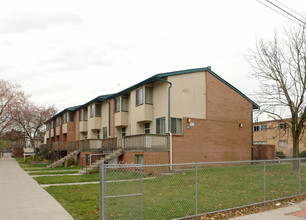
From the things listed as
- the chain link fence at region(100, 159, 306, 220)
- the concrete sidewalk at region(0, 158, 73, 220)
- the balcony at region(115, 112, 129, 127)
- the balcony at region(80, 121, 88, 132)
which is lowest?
the concrete sidewalk at region(0, 158, 73, 220)

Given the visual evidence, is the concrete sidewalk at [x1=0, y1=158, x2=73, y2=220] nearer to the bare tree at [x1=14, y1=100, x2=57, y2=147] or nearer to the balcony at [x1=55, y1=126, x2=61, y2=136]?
the balcony at [x1=55, y1=126, x2=61, y2=136]

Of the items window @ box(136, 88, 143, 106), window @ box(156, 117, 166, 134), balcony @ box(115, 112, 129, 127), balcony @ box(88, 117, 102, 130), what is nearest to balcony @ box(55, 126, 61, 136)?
balcony @ box(88, 117, 102, 130)

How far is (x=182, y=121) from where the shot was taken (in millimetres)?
20906

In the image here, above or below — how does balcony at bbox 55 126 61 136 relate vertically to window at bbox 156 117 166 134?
below

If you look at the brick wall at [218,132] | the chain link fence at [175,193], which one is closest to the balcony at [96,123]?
the brick wall at [218,132]

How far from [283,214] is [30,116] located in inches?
2115

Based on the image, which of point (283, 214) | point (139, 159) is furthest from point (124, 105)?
point (283, 214)

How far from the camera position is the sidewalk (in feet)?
25.7

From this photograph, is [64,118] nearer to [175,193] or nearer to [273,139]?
[273,139]

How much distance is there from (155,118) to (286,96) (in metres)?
9.68

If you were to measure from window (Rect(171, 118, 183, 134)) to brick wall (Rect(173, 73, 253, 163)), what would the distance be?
0.30 m

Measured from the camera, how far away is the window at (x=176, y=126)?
20.6 m

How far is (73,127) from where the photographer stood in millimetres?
41156

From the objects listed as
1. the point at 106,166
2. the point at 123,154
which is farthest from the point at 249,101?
the point at 106,166
